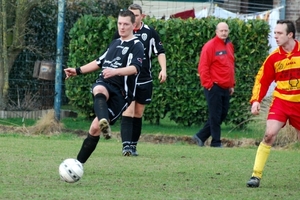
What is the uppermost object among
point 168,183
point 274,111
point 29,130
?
point 274,111

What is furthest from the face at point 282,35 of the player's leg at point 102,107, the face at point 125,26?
the player's leg at point 102,107

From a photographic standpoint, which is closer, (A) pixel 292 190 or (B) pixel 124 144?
(A) pixel 292 190

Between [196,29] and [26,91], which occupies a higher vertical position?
[196,29]

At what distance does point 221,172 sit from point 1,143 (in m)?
4.23

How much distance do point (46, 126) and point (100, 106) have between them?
6.63m

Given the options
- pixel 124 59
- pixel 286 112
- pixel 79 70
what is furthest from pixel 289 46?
pixel 79 70

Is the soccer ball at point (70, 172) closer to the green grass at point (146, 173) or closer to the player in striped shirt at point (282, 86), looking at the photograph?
the green grass at point (146, 173)

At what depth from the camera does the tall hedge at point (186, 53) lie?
52.9 feet

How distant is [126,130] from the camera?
36.7 feet

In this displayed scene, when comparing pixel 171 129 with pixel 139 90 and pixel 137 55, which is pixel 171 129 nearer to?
pixel 139 90

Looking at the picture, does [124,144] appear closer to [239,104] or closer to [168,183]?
[168,183]

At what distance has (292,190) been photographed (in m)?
8.32

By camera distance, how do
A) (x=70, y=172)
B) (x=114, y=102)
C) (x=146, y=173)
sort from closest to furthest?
(x=70, y=172) → (x=114, y=102) → (x=146, y=173)

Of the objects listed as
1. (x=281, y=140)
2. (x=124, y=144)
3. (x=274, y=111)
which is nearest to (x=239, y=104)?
(x=281, y=140)
